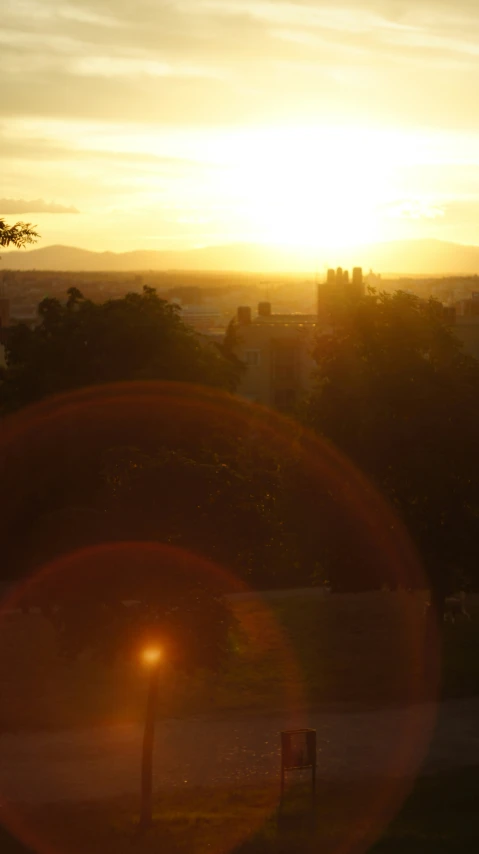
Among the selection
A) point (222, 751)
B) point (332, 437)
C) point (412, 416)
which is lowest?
point (222, 751)

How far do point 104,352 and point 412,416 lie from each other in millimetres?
7921

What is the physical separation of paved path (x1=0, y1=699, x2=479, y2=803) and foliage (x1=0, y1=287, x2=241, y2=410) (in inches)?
354

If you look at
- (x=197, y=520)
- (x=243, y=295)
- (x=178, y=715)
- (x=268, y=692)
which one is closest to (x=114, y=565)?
(x=197, y=520)

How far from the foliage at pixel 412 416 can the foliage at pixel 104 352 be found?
468 centimetres

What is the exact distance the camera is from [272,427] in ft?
72.6

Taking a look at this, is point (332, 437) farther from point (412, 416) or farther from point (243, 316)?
point (243, 316)

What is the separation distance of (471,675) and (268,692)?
373cm

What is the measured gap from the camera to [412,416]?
64.0ft

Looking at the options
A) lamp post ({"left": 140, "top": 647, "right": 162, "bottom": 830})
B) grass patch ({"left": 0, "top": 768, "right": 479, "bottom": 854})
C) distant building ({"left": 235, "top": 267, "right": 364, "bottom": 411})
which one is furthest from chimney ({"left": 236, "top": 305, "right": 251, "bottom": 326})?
lamp post ({"left": 140, "top": 647, "right": 162, "bottom": 830})

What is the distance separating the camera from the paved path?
14.4m

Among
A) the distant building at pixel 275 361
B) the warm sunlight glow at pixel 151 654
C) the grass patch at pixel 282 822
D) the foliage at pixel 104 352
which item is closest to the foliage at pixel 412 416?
the foliage at pixel 104 352

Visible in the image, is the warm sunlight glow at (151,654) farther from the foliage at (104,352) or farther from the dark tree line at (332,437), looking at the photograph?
the foliage at (104,352)

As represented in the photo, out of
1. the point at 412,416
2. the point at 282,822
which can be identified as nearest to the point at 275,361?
the point at 412,416

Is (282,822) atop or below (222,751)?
atop
